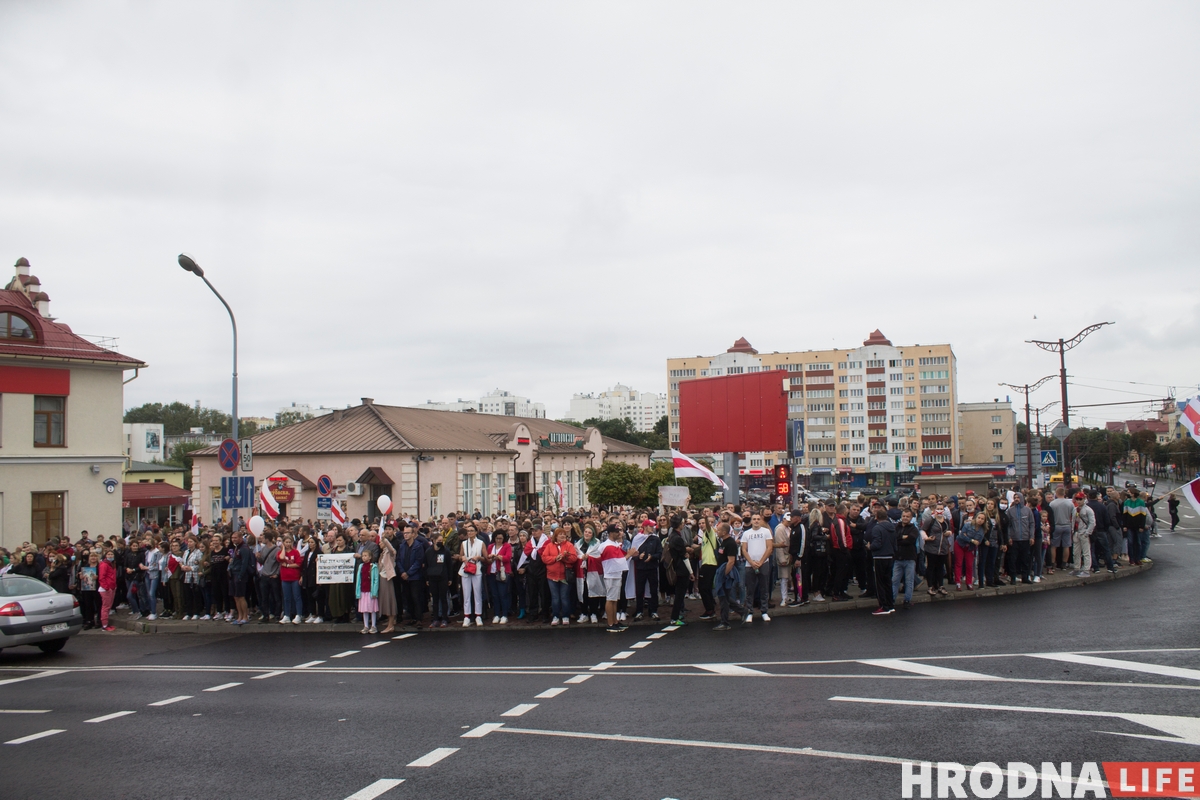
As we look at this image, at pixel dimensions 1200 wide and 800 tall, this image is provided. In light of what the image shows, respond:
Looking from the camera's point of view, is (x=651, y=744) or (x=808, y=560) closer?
(x=651, y=744)

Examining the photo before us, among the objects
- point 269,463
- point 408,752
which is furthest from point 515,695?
point 269,463

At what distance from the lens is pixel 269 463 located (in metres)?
42.0

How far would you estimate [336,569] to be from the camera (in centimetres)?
1634

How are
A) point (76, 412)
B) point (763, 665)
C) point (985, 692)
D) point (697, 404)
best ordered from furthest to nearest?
point (697, 404)
point (76, 412)
point (763, 665)
point (985, 692)

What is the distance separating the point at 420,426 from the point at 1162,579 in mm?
35686

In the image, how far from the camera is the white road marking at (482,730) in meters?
7.81

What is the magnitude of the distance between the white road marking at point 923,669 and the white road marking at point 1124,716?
4.08ft

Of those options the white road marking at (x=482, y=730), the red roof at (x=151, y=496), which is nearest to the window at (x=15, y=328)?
the red roof at (x=151, y=496)

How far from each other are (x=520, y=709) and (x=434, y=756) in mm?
1717

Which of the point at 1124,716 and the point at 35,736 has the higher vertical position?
the point at 1124,716

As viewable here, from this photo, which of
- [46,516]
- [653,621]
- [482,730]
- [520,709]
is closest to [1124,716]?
[520,709]

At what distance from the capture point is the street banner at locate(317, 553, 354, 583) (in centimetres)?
1630

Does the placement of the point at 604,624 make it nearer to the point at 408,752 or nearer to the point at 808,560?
the point at 808,560

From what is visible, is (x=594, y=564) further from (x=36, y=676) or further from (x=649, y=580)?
(x=36, y=676)
